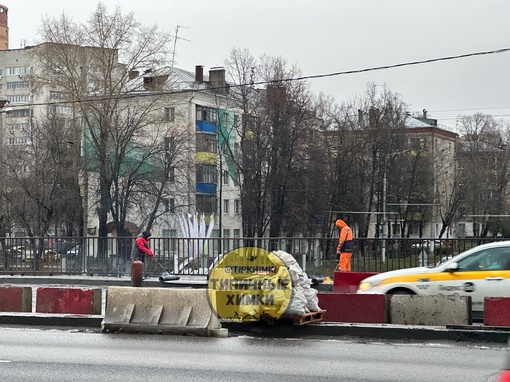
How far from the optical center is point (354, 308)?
13.2 m

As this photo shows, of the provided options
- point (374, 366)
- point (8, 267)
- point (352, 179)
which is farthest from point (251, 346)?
point (352, 179)

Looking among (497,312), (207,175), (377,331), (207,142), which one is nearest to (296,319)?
(377,331)

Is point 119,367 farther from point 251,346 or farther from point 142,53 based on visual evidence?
point 142,53

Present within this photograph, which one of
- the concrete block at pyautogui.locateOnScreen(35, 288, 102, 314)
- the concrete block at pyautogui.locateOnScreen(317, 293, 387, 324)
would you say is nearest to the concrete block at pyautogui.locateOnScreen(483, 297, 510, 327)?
the concrete block at pyautogui.locateOnScreen(317, 293, 387, 324)

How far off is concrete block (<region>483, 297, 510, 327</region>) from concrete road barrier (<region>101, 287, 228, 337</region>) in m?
4.08

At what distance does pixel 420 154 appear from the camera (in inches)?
2817

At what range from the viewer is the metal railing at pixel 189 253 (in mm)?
21406

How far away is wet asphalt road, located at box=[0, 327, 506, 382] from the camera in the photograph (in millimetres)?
8938

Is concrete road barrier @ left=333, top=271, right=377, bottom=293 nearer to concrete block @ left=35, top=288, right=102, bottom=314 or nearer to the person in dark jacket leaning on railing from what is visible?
concrete block @ left=35, top=288, right=102, bottom=314

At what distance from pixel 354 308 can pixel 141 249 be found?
431 inches

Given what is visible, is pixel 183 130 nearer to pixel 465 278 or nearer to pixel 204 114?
pixel 204 114

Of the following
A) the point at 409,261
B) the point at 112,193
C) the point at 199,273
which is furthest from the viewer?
the point at 112,193

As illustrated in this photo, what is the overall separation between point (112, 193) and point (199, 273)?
36.2 meters

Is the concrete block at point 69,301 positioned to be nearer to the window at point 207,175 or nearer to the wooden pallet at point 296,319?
the wooden pallet at point 296,319
